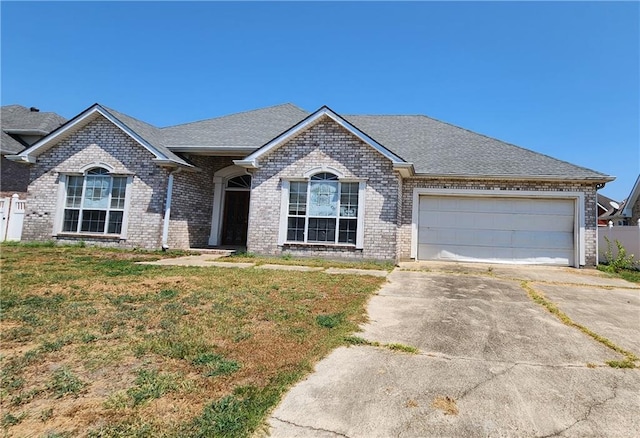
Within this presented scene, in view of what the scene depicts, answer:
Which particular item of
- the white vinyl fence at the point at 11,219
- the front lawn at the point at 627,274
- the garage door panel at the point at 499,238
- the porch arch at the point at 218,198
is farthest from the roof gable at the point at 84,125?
the front lawn at the point at 627,274

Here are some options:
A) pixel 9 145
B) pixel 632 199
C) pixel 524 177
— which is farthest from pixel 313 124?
pixel 9 145

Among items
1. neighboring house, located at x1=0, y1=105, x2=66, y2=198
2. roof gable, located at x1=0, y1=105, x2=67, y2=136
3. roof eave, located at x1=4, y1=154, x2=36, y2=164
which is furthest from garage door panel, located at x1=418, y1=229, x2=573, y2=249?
roof gable, located at x1=0, y1=105, x2=67, y2=136

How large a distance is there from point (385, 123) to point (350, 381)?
15.6 m

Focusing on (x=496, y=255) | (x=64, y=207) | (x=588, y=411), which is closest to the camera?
(x=588, y=411)

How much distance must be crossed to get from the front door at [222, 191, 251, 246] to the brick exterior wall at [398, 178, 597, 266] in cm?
695

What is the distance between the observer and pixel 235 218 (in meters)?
16.0

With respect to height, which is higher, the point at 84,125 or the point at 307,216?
the point at 84,125

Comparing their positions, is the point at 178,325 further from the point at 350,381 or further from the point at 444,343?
the point at 444,343

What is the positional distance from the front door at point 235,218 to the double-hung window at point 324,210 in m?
4.52

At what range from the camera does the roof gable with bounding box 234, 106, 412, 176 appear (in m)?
11.0

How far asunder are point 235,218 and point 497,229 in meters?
10.6

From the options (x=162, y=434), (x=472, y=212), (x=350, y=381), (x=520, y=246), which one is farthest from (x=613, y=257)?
(x=162, y=434)

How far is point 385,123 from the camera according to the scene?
56.7 feet

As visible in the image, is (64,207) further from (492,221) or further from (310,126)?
(492,221)
